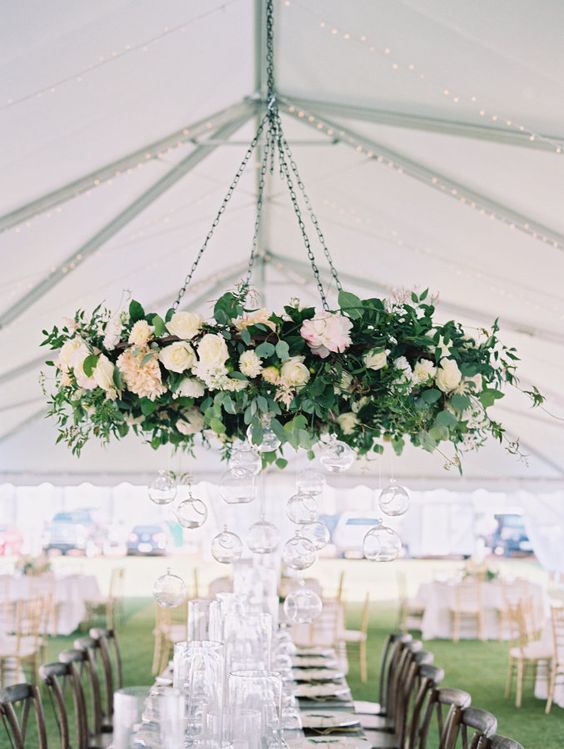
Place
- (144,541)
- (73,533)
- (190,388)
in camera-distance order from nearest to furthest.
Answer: (190,388) → (73,533) → (144,541)

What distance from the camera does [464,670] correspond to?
920 cm

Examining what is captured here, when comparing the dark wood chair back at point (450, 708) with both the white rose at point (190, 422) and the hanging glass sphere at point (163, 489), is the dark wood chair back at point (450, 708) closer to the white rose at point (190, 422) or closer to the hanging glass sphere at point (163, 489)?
the hanging glass sphere at point (163, 489)

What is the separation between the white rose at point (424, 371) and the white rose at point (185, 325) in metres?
0.69

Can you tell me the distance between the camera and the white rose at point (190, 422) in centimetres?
343

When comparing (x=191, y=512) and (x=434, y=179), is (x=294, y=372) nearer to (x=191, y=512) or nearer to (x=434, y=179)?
(x=191, y=512)

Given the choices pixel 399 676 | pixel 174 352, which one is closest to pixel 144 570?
pixel 399 676

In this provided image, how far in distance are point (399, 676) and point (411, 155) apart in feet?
9.77

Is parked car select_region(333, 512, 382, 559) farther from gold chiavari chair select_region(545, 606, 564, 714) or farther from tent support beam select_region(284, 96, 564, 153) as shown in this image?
tent support beam select_region(284, 96, 564, 153)

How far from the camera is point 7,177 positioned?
14.0ft

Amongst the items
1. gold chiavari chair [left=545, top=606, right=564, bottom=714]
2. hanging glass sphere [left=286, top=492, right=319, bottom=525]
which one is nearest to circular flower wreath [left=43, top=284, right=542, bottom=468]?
hanging glass sphere [left=286, top=492, right=319, bottom=525]

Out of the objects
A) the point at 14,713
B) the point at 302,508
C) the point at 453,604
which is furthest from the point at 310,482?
the point at 453,604

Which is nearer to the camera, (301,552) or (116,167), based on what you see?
(301,552)

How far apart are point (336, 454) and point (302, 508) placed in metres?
0.28

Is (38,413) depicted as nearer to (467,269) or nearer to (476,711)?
(467,269)
